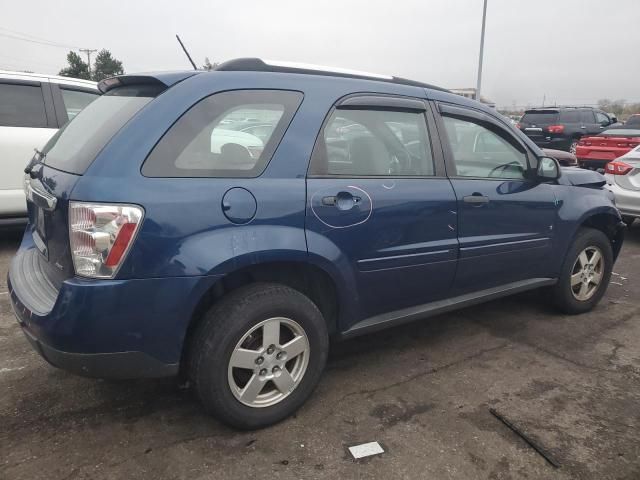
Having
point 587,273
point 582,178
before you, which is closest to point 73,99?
point 582,178

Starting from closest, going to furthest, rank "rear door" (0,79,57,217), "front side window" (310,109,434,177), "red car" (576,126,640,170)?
"front side window" (310,109,434,177), "rear door" (0,79,57,217), "red car" (576,126,640,170)

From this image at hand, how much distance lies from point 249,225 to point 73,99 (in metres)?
4.25

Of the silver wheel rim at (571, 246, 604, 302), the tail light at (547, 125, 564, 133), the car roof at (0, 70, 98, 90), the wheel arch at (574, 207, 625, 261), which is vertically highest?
the car roof at (0, 70, 98, 90)

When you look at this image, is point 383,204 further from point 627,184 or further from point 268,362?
point 627,184

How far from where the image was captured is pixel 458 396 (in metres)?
2.88

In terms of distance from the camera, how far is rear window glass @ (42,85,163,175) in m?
2.23

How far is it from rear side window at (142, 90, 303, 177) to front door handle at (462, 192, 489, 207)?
49.1 inches

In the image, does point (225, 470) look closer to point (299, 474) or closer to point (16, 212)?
point (299, 474)

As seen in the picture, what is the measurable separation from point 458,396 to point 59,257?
2.18 m

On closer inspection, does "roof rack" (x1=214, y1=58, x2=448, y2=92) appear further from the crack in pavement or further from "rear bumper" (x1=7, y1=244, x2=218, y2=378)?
the crack in pavement

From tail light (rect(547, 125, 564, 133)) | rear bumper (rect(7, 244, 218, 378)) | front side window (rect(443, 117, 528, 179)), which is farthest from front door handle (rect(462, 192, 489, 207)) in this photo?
tail light (rect(547, 125, 564, 133))

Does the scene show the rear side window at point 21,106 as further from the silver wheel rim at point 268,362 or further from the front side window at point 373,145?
the silver wheel rim at point 268,362

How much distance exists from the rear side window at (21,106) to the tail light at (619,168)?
698cm

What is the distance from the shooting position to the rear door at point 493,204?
3195 mm
